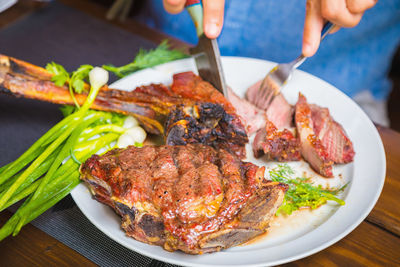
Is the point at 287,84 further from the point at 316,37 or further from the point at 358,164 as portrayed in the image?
the point at 358,164

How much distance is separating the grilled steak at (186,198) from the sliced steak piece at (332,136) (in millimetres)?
641

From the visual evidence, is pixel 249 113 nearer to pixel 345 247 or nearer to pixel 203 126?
pixel 203 126

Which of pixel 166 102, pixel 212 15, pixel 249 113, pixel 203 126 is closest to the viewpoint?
pixel 212 15

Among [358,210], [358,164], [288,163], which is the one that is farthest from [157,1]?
[358,210]

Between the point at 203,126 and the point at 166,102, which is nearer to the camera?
the point at 203,126

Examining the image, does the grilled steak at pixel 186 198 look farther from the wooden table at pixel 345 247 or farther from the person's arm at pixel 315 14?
the person's arm at pixel 315 14

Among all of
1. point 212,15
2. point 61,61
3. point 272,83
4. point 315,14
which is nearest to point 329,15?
point 315,14

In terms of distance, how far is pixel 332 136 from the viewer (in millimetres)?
2254

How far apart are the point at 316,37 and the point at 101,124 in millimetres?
1467

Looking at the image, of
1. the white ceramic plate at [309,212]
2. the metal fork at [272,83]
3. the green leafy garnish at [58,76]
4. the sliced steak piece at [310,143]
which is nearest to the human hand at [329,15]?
the metal fork at [272,83]

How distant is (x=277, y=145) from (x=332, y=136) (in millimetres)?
371

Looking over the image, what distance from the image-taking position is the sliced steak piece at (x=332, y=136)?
7.13 ft

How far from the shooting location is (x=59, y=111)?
2.61 meters

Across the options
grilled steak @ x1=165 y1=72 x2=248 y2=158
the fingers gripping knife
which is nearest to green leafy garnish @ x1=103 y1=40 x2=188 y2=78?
the fingers gripping knife
